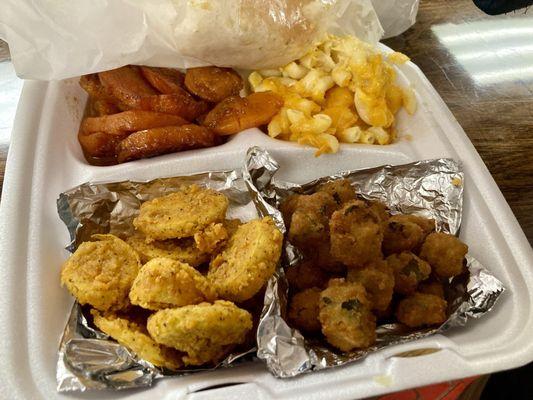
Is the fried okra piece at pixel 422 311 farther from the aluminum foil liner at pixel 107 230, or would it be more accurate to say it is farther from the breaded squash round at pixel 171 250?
the breaded squash round at pixel 171 250

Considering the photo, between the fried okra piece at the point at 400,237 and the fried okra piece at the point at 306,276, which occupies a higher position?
the fried okra piece at the point at 400,237

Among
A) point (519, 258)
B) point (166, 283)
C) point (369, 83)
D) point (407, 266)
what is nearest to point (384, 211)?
point (407, 266)

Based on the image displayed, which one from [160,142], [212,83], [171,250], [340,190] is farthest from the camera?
[212,83]

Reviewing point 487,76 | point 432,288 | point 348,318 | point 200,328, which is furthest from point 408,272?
point 487,76

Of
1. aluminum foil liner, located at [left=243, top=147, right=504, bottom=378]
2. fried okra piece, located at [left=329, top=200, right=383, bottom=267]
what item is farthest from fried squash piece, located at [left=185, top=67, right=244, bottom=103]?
fried okra piece, located at [left=329, top=200, right=383, bottom=267]

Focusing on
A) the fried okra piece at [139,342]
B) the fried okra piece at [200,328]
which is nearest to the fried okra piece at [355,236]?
the fried okra piece at [200,328]

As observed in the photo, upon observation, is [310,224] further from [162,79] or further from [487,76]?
[487,76]

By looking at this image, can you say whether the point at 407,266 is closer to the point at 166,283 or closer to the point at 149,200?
the point at 166,283
